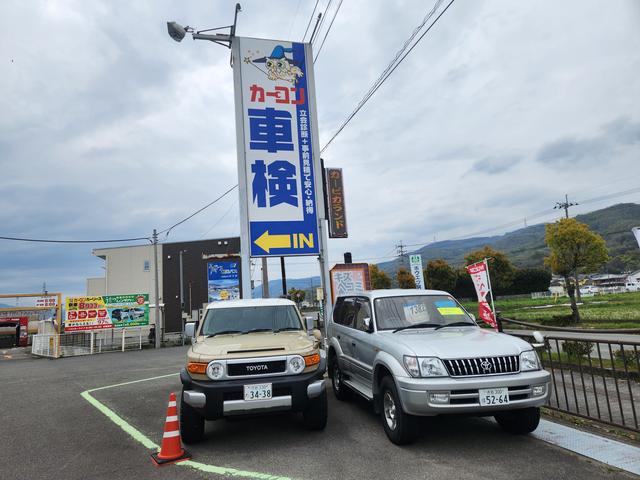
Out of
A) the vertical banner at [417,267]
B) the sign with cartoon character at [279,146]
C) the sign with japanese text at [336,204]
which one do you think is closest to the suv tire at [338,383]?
the sign with cartoon character at [279,146]

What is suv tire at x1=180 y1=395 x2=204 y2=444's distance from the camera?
482 centimetres

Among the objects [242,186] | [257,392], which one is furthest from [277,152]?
[257,392]

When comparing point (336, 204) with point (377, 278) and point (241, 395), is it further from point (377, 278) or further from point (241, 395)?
point (377, 278)

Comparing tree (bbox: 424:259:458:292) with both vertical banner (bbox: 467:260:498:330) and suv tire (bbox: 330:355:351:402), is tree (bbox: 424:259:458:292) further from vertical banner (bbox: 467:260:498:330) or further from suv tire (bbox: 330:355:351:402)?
suv tire (bbox: 330:355:351:402)

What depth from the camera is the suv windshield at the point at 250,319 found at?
6.13 m

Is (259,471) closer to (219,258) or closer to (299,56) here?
(299,56)

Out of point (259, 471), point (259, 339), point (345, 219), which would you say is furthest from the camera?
point (345, 219)

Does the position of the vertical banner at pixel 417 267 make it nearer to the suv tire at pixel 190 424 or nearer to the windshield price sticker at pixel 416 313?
the windshield price sticker at pixel 416 313

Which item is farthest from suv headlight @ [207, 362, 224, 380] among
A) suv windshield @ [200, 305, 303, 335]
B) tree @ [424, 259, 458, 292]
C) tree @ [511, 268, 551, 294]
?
tree @ [511, 268, 551, 294]

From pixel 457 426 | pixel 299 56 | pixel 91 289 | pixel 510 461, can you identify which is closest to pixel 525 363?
pixel 510 461

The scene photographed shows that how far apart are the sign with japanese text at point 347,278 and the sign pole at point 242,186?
264 centimetres

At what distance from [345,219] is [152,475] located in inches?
423

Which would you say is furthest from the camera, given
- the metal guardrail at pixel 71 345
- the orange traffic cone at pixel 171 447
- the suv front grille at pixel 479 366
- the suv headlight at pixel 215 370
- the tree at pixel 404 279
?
the tree at pixel 404 279

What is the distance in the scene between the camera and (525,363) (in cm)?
453
